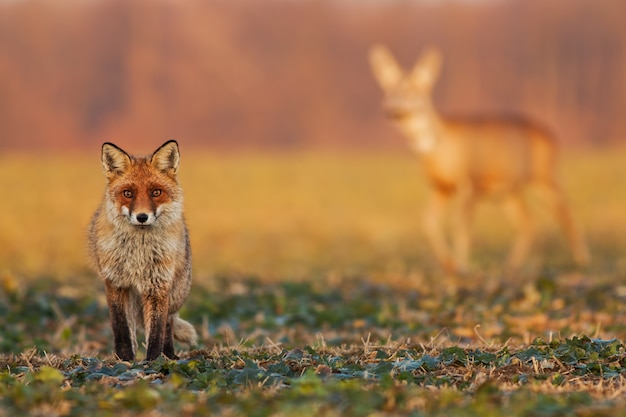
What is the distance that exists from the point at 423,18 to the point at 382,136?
56.0ft

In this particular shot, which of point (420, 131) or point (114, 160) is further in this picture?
point (420, 131)

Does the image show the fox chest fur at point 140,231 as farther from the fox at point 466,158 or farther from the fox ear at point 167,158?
the fox at point 466,158

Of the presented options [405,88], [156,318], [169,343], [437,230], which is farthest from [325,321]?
[405,88]

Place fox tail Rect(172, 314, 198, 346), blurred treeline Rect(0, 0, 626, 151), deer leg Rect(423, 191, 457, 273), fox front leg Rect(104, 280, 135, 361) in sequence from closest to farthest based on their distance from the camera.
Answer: fox front leg Rect(104, 280, 135, 361), fox tail Rect(172, 314, 198, 346), deer leg Rect(423, 191, 457, 273), blurred treeline Rect(0, 0, 626, 151)

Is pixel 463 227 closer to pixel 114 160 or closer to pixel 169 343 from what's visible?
pixel 169 343

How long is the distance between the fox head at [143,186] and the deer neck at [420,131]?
32.8 ft

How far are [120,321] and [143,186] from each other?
103 cm

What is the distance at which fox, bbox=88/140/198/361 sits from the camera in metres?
6.66

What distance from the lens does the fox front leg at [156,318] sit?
6.67 m

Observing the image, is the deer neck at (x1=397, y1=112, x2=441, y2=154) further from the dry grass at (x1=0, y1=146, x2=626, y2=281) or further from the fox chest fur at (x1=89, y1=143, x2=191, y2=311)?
the fox chest fur at (x1=89, y1=143, x2=191, y2=311)

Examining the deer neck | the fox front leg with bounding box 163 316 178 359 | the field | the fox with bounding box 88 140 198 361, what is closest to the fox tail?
the field

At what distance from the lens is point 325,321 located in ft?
32.9

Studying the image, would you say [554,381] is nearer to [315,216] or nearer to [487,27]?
[315,216]

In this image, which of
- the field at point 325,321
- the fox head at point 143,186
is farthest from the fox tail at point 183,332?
the fox head at point 143,186
